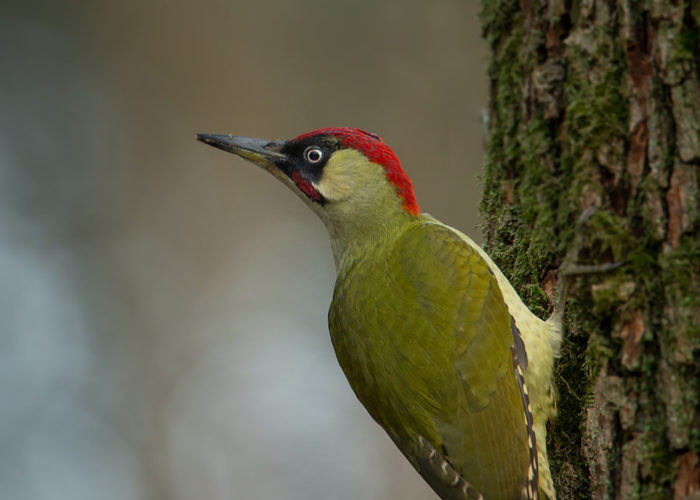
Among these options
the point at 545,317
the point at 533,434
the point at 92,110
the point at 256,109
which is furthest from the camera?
the point at 92,110

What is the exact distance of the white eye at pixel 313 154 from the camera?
3.12 metres


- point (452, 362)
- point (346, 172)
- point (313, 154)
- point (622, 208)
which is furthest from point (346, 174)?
point (622, 208)

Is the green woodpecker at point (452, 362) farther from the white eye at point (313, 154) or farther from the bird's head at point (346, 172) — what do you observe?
the white eye at point (313, 154)

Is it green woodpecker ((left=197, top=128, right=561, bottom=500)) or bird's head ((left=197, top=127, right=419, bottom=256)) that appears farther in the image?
Answer: bird's head ((left=197, top=127, right=419, bottom=256))

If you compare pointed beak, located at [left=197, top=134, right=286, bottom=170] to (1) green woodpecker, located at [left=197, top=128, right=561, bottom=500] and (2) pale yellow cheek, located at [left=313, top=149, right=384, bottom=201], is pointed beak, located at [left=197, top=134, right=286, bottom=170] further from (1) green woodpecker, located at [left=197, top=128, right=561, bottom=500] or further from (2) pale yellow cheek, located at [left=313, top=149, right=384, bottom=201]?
(1) green woodpecker, located at [left=197, top=128, right=561, bottom=500]

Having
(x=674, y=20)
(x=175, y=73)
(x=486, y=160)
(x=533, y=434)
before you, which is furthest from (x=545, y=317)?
(x=175, y=73)

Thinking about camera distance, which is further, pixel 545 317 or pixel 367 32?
pixel 367 32

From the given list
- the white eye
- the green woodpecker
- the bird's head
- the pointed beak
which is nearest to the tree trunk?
the green woodpecker

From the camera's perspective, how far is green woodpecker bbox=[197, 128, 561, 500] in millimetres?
2473

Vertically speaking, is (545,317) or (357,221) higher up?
(357,221)

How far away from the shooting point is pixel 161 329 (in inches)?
255

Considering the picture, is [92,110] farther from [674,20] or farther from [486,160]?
[674,20]

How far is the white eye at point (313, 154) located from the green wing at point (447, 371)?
64 centimetres

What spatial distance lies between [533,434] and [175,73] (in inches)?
198
